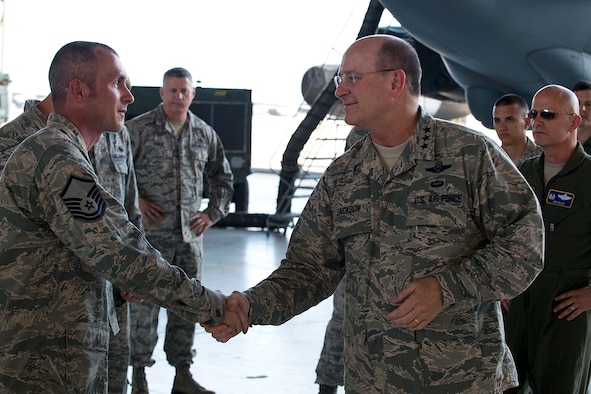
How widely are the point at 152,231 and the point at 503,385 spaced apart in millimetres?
2657

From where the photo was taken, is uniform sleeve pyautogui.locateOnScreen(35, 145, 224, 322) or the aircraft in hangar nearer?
uniform sleeve pyautogui.locateOnScreen(35, 145, 224, 322)

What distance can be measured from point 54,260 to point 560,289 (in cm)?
211

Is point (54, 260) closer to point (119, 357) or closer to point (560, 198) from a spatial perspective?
point (119, 357)

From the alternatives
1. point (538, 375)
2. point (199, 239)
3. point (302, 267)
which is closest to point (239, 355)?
point (199, 239)

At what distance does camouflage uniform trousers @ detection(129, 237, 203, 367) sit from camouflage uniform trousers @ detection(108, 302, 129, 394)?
73 centimetres

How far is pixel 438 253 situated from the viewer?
2029 mm

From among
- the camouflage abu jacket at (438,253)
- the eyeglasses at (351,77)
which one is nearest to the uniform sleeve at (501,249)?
the camouflage abu jacket at (438,253)

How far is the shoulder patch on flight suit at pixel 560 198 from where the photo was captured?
3.05 meters

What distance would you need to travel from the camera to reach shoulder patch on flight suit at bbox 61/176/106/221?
6.47 ft

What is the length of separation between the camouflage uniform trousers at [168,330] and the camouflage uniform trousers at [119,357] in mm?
735

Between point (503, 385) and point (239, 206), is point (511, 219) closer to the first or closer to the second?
point (503, 385)

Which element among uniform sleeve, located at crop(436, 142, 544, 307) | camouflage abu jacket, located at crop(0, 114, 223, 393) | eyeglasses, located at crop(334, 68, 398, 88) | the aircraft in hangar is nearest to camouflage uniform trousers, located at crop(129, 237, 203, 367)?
camouflage abu jacket, located at crop(0, 114, 223, 393)

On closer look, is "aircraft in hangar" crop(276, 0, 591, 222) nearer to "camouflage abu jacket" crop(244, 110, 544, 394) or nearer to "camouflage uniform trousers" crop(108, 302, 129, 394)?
"camouflage uniform trousers" crop(108, 302, 129, 394)

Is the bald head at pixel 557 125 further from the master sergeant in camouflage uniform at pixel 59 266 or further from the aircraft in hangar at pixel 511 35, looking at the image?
the aircraft in hangar at pixel 511 35
